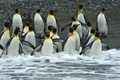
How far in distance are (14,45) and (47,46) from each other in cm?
80

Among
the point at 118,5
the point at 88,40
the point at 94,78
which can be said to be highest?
the point at 118,5

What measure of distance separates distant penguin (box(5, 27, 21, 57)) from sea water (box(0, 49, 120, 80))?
195 millimetres

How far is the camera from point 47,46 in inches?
305

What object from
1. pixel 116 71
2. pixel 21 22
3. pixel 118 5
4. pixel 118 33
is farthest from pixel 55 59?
pixel 118 5

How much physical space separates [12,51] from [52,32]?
1.41 m

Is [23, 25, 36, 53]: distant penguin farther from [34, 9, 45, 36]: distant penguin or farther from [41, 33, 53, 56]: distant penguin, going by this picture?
[34, 9, 45, 36]: distant penguin

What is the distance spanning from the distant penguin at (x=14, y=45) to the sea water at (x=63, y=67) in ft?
0.64

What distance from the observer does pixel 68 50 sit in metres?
8.19

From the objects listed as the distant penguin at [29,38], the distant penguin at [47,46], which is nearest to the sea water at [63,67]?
the distant penguin at [47,46]

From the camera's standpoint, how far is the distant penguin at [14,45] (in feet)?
25.4

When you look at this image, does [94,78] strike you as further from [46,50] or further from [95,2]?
[95,2]

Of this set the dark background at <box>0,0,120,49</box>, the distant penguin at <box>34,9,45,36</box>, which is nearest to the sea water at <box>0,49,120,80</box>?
the distant penguin at <box>34,9,45,36</box>

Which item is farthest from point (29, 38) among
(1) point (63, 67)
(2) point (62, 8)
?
(2) point (62, 8)

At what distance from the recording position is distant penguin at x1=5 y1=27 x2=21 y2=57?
774 cm
